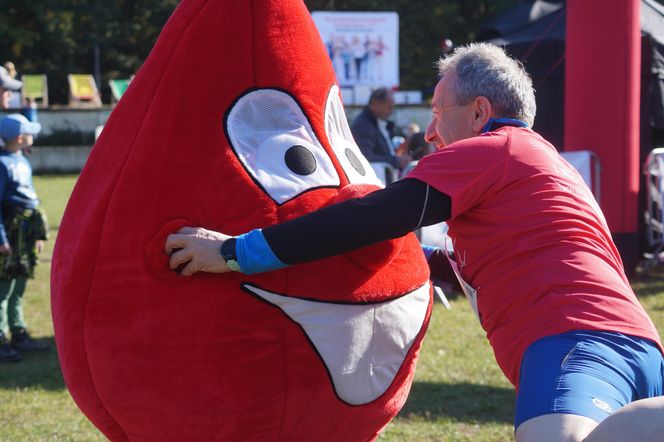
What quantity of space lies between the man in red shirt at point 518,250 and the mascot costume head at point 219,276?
160mm

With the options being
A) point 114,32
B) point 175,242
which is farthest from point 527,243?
point 114,32

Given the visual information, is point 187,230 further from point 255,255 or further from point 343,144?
point 343,144

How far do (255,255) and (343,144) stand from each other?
2.72 feet

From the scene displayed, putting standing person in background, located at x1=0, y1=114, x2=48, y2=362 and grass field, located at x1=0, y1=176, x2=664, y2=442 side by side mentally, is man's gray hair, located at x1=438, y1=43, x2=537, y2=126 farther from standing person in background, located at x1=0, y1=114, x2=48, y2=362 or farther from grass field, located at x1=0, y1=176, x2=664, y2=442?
standing person in background, located at x1=0, y1=114, x2=48, y2=362

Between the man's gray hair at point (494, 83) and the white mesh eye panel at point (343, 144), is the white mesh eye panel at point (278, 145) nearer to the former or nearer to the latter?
the white mesh eye panel at point (343, 144)

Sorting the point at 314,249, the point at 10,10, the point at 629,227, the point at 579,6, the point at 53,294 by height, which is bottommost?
the point at 629,227

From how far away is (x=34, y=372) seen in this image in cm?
602

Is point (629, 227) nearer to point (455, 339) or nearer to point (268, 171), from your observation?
point (455, 339)

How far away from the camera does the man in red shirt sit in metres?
2.27

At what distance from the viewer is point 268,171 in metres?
2.76

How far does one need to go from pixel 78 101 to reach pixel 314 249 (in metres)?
29.1

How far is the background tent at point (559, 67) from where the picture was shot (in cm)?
901

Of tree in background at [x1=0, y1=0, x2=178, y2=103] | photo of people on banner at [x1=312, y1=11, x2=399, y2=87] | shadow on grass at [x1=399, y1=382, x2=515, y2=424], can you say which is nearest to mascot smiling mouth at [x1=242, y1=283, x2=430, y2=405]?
shadow on grass at [x1=399, y1=382, x2=515, y2=424]

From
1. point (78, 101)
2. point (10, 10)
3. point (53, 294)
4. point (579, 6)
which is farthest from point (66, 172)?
point (53, 294)
